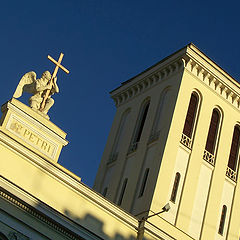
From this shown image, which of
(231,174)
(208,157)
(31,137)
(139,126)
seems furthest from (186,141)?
(31,137)

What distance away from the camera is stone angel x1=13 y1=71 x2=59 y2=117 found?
2761cm

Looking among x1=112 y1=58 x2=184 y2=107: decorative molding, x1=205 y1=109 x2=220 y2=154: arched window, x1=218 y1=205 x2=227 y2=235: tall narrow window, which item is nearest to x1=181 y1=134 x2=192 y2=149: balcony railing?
x1=205 y1=109 x2=220 y2=154: arched window

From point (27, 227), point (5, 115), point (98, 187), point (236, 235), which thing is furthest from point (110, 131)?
point (27, 227)

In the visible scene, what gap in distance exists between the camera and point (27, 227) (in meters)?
23.5

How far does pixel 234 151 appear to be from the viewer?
35.6m

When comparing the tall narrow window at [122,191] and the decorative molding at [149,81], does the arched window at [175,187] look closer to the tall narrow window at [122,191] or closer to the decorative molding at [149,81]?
the tall narrow window at [122,191]

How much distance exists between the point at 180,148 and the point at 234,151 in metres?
4.80

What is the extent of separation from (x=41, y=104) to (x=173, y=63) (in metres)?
9.52

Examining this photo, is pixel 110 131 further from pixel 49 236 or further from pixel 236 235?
pixel 49 236

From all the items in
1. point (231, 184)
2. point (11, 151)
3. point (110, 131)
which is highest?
point (110, 131)

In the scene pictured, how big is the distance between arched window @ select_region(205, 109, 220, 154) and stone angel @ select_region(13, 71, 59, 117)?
9.94m

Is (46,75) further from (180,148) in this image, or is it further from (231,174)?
(231,174)

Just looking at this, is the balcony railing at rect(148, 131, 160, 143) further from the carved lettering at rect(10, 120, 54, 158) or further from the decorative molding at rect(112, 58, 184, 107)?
the carved lettering at rect(10, 120, 54, 158)

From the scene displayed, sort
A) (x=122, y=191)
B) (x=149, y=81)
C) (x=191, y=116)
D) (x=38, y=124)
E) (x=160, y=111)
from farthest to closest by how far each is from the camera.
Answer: (x=149, y=81), (x=160, y=111), (x=191, y=116), (x=122, y=191), (x=38, y=124)
